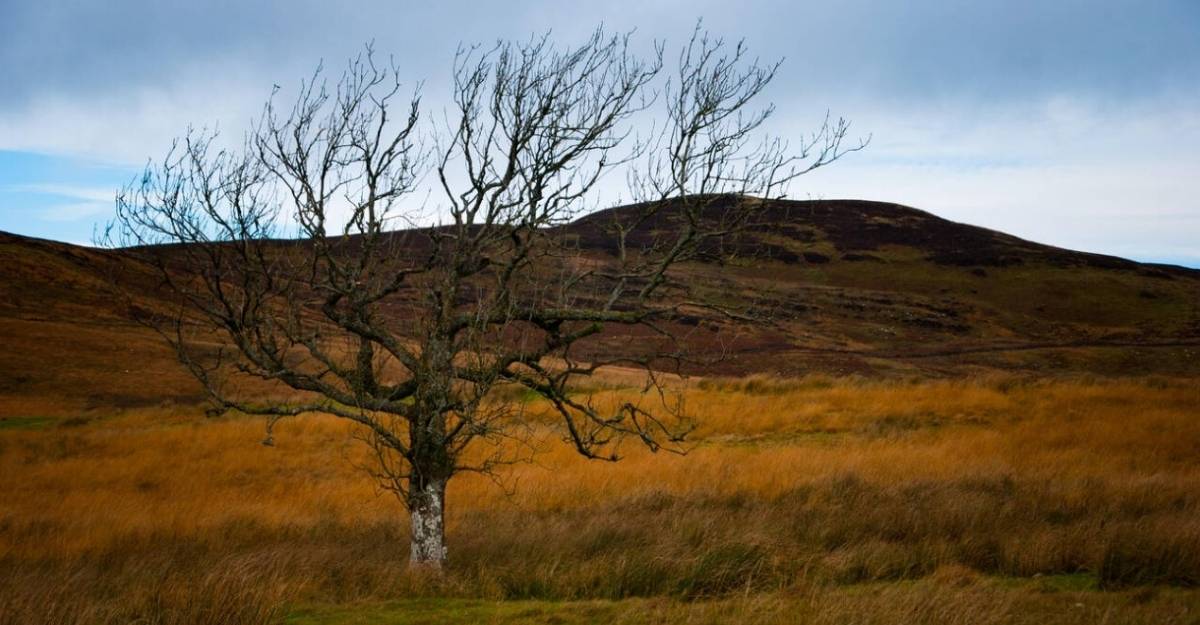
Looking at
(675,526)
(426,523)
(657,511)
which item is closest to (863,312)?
(657,511)

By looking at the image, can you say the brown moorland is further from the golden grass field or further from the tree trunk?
the tree trunk

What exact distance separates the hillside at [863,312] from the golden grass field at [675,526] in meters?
2.80

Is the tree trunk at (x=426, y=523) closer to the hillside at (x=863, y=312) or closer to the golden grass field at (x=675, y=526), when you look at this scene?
the golden grass field at (x=675, y=526)

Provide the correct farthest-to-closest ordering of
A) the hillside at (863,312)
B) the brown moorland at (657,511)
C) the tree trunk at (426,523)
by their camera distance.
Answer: the hillside at (863,312)
the tree trunk at (426,523)
the brown moorland at (657,511)

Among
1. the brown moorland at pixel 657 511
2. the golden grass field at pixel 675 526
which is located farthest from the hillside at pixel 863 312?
the golden grass field at pixel 675 526

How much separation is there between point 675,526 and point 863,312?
5519 cm

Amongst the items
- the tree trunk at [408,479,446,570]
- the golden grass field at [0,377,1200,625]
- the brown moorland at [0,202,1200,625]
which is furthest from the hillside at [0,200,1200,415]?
the tree trunk at [408,479,446,570]

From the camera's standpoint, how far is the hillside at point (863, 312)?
27.4 meters

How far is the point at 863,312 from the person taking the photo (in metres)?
60.5

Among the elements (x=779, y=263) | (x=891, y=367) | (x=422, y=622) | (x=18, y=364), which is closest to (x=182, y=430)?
(x=18, y=364)

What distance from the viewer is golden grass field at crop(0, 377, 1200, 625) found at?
5.97m

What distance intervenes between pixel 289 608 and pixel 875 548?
522 cm

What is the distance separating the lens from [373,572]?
7219mm

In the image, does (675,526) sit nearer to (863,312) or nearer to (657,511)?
(657,511)
